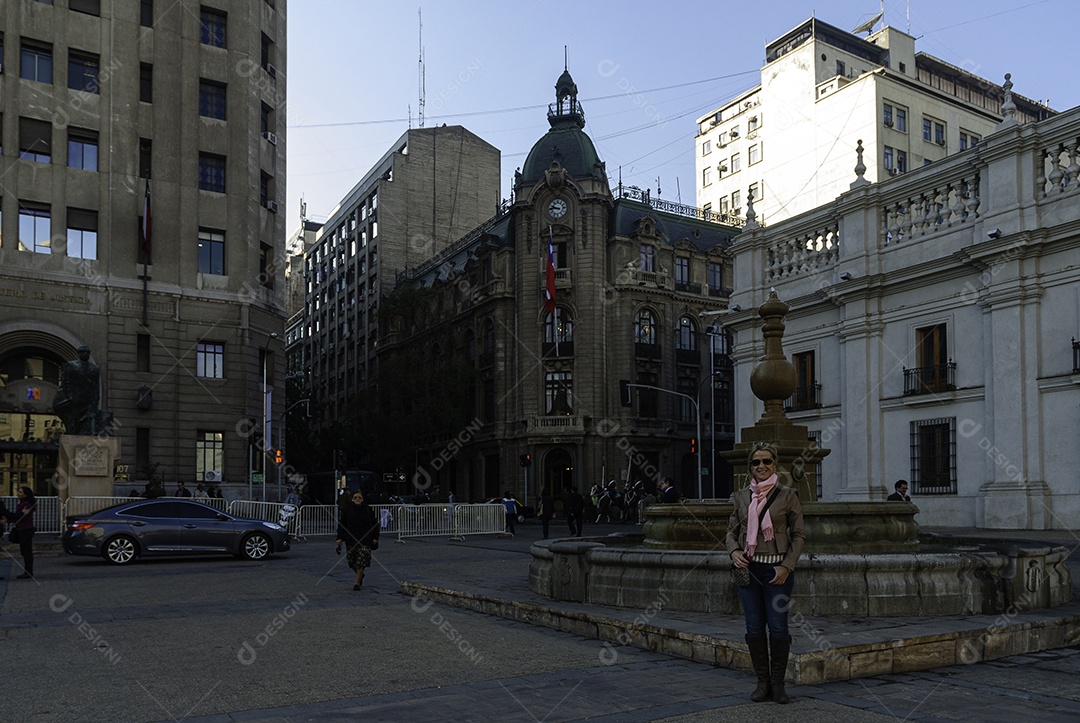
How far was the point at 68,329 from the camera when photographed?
3769cm

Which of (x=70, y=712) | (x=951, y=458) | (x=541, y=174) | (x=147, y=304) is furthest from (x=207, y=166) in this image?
(x=70, y=712)

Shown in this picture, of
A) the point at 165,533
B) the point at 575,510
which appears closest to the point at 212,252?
the point at 575,510

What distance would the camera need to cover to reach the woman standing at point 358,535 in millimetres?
14734

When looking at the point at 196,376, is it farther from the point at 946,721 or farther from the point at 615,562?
the point at 946,721

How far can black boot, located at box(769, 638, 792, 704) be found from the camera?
660 centimetres

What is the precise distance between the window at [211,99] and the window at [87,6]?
4705 mm

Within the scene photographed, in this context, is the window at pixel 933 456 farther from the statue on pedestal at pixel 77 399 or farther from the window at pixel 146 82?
the window at pixel 146 82

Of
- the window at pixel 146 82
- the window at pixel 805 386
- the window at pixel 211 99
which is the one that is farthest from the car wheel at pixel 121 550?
the window at pixel 211 99

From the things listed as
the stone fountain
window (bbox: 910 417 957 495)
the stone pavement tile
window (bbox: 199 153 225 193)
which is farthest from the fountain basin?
window (bbox: 199 153 225 193)

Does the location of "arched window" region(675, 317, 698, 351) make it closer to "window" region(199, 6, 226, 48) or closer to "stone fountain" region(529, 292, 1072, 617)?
"window" region(199, 6, 226, 48)

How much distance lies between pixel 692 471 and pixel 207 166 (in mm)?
31964

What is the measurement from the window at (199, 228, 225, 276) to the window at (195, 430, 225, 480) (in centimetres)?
692

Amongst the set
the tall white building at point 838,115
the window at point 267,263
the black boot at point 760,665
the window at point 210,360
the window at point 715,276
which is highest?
the tall white building at point 838,115

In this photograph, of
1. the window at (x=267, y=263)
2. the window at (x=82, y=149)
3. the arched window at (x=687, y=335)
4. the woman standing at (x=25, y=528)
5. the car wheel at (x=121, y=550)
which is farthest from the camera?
the arched window at (x=687, y=335)
